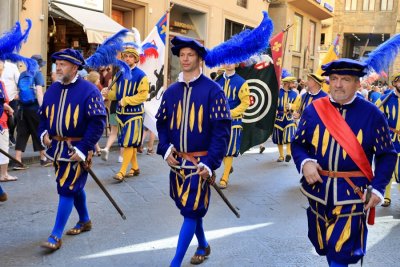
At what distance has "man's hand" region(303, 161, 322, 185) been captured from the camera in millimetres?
3389

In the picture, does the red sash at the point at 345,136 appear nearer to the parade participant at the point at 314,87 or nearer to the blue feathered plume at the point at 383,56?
the blue feathered plume at the point at 383,56

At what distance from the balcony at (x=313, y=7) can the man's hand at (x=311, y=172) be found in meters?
25.6

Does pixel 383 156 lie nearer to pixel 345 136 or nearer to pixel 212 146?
pixel 345 136

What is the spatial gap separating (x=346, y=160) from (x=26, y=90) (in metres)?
6.33

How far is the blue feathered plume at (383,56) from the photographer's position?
426 centimetres

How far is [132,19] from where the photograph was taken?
1609 centimetres

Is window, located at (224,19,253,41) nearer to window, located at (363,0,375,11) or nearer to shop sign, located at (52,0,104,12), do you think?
shop sign, located at (52,0,104,12)

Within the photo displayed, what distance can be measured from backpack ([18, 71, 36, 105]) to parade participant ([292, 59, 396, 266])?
6.05m

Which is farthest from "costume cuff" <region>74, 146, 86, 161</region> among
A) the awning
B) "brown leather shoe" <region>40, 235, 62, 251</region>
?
the awning

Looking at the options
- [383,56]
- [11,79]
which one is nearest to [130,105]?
[11,79]

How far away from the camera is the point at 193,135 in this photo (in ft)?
13.6

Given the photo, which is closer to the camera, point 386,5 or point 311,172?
point 311,172

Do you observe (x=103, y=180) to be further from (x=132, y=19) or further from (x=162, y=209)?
(x=132, y=19)

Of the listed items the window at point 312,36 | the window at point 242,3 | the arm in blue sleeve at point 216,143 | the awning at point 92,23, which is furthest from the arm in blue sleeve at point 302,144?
the window at point 312,36
